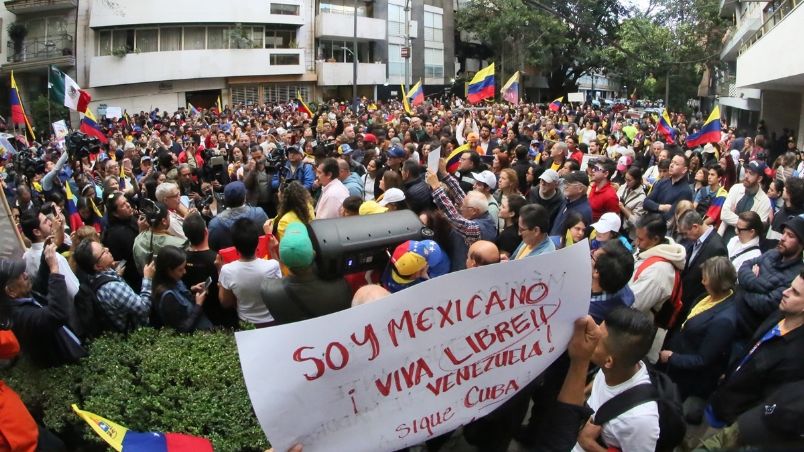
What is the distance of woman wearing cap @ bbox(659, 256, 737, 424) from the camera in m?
3.79

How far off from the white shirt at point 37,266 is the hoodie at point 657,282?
3.66 m

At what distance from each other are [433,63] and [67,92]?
130 ft

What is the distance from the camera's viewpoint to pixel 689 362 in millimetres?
3826

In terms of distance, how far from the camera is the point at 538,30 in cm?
4619

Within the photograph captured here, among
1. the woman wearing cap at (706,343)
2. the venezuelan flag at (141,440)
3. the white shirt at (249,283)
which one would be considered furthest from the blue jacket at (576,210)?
the venezuelan flag at (141,440)

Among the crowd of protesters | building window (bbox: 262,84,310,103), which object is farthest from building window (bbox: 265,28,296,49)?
the crowd of protesters

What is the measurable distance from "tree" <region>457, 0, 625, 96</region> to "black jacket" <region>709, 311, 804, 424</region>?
42.4 meters

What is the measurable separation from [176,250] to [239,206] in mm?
1755

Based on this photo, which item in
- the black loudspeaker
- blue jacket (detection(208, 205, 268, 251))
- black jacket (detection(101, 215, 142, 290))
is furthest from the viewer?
black jacket (detection(101, 215, 142, 290))

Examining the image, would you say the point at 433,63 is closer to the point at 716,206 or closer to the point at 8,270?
the point at 716,206

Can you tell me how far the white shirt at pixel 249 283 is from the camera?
4.16m

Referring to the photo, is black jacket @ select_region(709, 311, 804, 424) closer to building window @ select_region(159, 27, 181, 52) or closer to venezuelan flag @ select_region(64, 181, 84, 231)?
venezuelan flag @ select_region(64, 181, 84, 231)

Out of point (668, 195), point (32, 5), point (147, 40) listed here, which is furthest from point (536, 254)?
point (147, 40)

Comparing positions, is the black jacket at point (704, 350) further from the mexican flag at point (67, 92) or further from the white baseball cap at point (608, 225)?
the mexican flag at point (67, 92)
